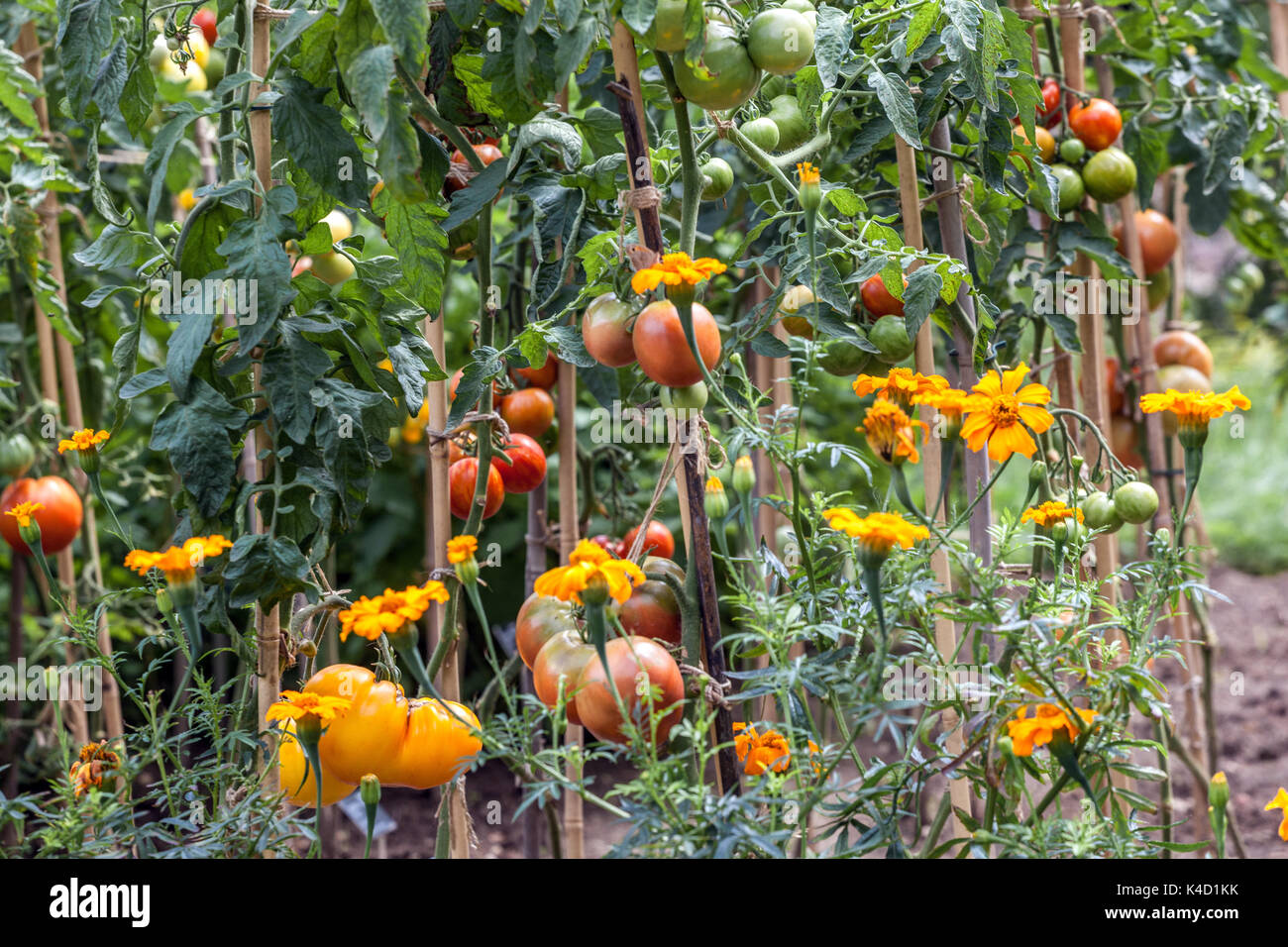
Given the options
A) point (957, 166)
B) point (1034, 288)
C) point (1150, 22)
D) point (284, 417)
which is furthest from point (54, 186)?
point (1150, 22)

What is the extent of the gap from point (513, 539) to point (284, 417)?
138 cm

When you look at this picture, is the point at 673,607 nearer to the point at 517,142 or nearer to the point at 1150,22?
the point at 517,142

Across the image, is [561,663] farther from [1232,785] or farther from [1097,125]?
[1232,785]

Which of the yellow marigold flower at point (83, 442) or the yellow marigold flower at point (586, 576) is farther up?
the yellow marigold flower at point (83, 442)

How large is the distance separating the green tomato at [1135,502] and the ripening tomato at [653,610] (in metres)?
0.39

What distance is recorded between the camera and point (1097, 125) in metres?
1.31

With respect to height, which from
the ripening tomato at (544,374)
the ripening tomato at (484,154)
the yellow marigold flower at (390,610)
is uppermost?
the ripening tomato at (484,154)

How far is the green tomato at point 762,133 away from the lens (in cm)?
93

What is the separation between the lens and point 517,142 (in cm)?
90

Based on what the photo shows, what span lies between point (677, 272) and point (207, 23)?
0.97 m

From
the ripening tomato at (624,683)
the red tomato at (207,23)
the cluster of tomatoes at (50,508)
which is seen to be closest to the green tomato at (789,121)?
the ripening tomato at (624,683)

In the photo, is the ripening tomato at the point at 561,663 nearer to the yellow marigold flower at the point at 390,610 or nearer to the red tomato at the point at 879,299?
the yellow marigold flower at the point at 390,610

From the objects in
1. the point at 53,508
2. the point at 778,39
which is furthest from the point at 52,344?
the point at 778,39

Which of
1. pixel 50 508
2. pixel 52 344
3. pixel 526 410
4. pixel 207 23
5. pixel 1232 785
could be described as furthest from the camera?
pixel 1232 785
